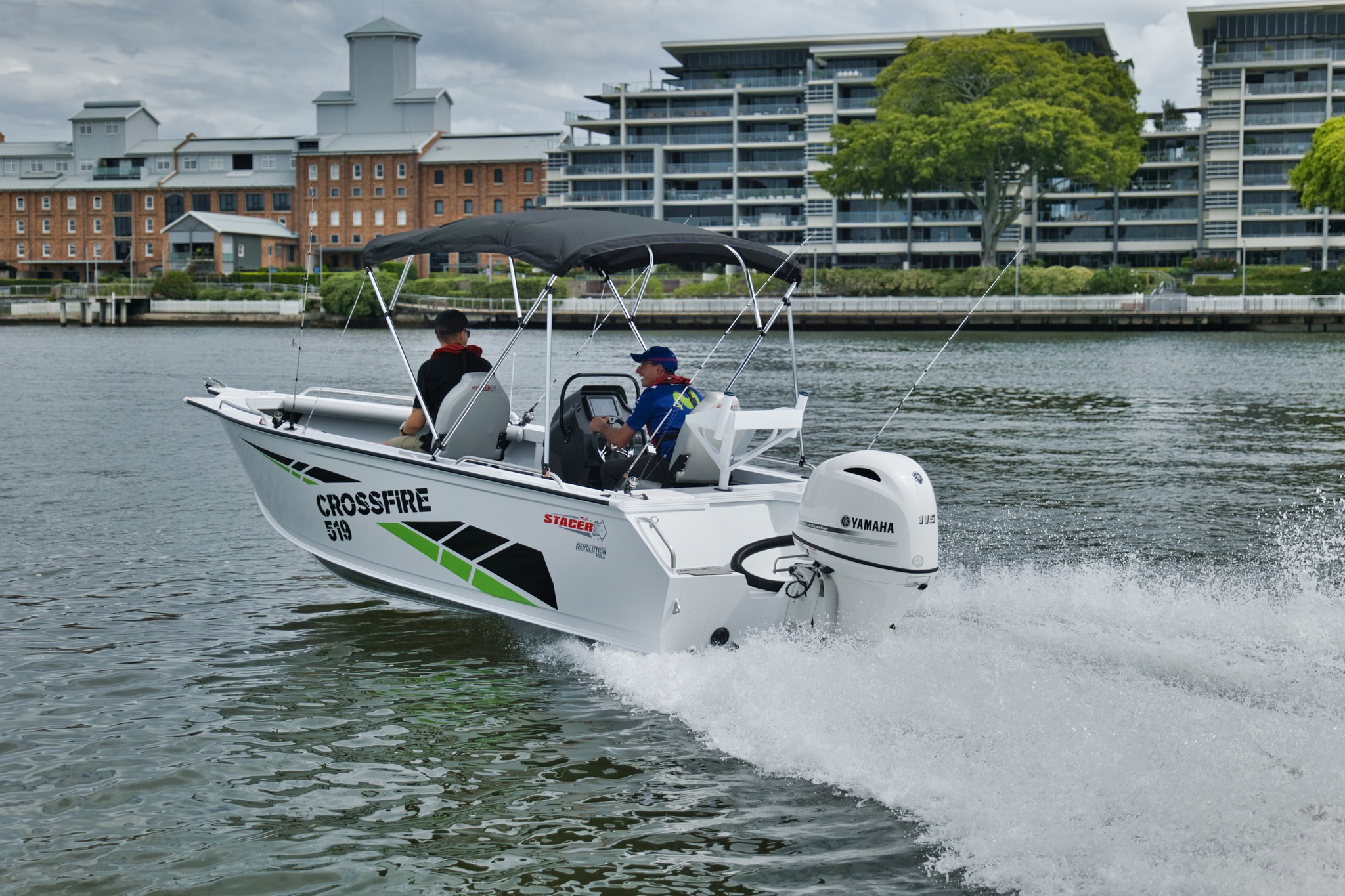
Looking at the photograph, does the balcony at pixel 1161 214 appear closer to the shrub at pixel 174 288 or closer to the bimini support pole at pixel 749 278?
the shrub at pixel 174 288

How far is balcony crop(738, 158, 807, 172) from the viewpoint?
4040 inches

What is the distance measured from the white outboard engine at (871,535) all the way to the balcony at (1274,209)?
93151 mm

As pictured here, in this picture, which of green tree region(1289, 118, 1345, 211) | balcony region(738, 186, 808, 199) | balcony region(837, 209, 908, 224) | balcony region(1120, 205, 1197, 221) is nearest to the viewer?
green tree region(1289, 118, 1345, 211)

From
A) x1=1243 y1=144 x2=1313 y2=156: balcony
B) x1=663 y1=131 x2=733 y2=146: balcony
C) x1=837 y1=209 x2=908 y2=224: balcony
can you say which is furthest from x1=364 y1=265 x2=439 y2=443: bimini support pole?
x1=663 y1=131 x2=733 y2=146: balcony

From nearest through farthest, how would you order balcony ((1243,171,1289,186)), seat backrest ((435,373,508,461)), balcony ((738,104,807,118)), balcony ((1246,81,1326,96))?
1. seat backrest ((435,373,508,461))
2. balcony ((1246,81,1326,96))
3. balcony ((1243,171,1289,186))
4. balcony ((738,104,807,118))

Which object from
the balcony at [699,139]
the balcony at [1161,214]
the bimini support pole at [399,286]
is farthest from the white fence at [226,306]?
the bimini support pole at [399,286]

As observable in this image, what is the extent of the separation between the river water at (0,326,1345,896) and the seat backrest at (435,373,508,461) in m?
1.39

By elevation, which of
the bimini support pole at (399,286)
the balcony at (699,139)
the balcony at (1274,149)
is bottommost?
the bimini support pole at (399,286)

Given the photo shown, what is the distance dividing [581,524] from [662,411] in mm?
1133

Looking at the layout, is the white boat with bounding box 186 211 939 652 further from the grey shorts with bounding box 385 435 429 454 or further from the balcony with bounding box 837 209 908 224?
the balcony with bounding box 837 209 908 224

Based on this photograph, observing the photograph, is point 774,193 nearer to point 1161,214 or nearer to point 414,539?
point 1161,214

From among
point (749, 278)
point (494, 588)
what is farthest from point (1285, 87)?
point (494, 588)

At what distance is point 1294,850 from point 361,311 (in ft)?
240

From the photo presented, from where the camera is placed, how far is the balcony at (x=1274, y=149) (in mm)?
92125
